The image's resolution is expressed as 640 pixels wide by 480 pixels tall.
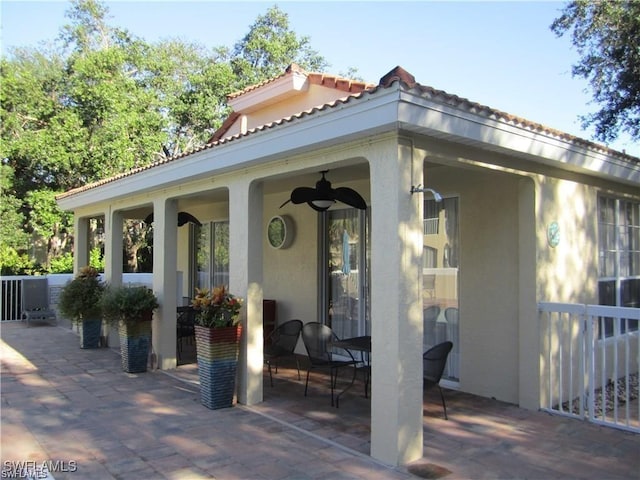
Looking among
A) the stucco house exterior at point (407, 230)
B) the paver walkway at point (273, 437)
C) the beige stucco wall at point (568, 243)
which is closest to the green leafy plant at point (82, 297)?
the stucco house exterior at point (407, 230)

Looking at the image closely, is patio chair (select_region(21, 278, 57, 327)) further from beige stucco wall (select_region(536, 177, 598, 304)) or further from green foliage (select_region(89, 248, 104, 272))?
beige stucco wall (select_region(536, 177, 598, 304))

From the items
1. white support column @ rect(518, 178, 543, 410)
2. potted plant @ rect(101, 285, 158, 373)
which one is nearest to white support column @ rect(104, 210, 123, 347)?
potted plant @ rect(101, 285, 158, 373)

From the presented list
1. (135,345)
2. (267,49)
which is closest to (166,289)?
(135,345)

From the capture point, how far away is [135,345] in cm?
764

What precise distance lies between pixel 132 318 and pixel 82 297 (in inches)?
102

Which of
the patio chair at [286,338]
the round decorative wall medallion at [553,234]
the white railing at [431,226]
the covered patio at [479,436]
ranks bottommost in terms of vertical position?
the covered patio at [479,436]

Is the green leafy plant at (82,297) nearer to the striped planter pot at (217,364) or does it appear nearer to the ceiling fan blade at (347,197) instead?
the striped planter pot at (217,364)

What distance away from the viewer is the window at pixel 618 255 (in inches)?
281

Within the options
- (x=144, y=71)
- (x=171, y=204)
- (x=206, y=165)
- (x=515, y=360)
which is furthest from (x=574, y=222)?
(x=144, y=71)

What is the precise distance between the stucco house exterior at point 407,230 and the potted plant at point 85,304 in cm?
45

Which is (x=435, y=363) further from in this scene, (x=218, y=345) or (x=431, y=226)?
(x=218, y=345)

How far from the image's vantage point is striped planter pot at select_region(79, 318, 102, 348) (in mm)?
9727

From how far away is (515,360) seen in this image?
5941 millimetres

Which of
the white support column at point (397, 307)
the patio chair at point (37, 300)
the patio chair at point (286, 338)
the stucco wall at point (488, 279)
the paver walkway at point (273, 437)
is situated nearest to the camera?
the paver walkway at point (273, 437)
